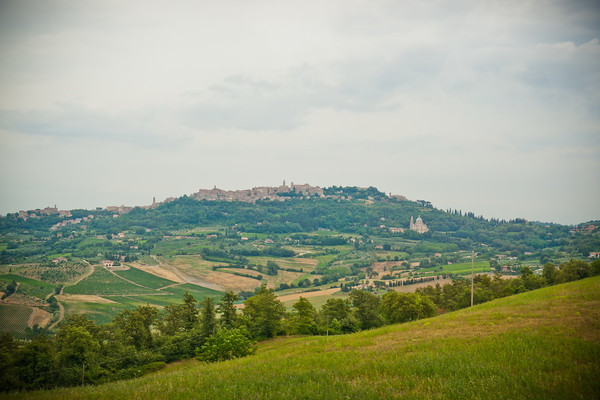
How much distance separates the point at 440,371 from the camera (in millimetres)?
10633

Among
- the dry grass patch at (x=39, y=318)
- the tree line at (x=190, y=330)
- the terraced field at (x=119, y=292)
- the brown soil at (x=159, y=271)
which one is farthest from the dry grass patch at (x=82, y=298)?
the tree line at (x=190, y=330)

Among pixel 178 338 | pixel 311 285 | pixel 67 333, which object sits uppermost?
pixel 67 333

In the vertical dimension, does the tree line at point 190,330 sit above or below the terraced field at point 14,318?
above

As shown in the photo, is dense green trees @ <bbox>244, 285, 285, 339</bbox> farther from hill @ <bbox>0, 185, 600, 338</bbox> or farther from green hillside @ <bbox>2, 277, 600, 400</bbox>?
hill @ <bbox>0, 185, 600, 338</bbox>

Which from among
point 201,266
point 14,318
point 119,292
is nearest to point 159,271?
point 201,266

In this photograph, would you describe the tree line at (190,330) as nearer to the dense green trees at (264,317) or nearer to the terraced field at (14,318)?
the dense green trees at (264,317)

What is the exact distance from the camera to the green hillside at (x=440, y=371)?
890 cm

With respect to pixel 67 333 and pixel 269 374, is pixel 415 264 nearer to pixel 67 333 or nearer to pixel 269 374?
pixel 67 333

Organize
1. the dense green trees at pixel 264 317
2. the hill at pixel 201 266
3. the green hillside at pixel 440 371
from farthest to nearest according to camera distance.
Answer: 1. the hill at pixel 201 266
2. the dense green trees at pixel 264 317
3. the green hillside at pixel 440 371

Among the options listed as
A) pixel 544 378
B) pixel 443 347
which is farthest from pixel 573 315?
pixel 544 378

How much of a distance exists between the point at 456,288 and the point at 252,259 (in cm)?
10445

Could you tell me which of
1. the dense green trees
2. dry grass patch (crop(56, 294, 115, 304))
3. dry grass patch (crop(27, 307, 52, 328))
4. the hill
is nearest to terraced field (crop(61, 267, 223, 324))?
dry grass patch (crop(56, 294, 115, 304))

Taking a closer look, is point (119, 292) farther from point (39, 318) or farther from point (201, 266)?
point (201, 266)

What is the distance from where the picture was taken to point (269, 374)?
12.3 meters
